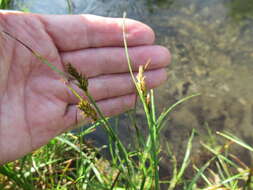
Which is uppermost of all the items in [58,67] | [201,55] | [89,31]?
[89,31]

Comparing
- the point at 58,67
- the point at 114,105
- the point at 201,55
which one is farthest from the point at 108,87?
the point at 201,55

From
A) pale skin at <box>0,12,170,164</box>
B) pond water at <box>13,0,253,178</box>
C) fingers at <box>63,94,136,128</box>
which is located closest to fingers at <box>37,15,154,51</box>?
pale skin at <box>0,12,170,164</box>

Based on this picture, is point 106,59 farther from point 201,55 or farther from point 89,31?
point 201,55

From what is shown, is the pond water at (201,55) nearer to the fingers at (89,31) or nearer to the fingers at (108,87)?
the fingers at (108,87)

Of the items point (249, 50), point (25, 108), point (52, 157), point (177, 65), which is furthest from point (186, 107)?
point (25, 108)

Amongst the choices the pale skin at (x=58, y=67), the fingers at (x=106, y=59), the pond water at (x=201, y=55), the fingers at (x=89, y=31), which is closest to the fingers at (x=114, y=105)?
the pale skin at (x=58, y=67)
